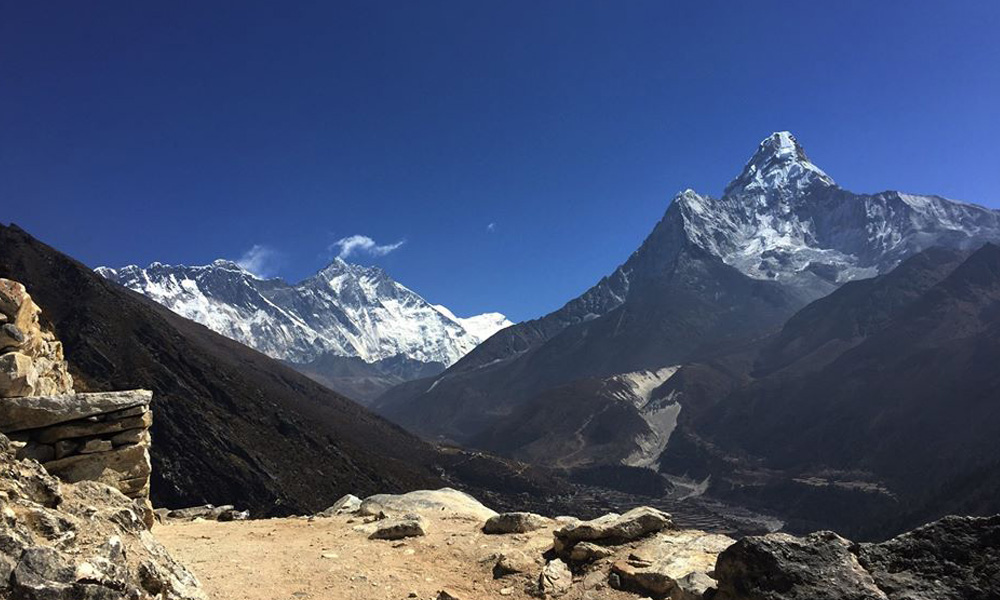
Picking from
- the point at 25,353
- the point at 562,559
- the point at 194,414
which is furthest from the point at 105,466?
the point at 194,414

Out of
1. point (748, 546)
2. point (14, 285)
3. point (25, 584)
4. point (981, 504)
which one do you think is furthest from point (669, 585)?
point (981, 504)

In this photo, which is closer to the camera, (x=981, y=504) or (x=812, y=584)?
(x=812, y=584)

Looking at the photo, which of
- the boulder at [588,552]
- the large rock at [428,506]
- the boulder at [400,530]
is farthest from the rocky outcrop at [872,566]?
the large rock at [428,506]

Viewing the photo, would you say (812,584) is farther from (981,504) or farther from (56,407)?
(981,504)

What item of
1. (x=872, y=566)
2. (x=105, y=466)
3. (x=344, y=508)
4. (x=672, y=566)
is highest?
(x=105, y=466)

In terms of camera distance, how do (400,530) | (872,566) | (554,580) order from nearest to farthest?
(872,566)
(554,580)
(400,530)

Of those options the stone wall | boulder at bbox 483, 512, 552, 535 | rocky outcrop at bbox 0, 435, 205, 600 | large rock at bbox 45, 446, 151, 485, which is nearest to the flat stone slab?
the stone wall

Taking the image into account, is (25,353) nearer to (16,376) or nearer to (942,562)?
(16,376)
